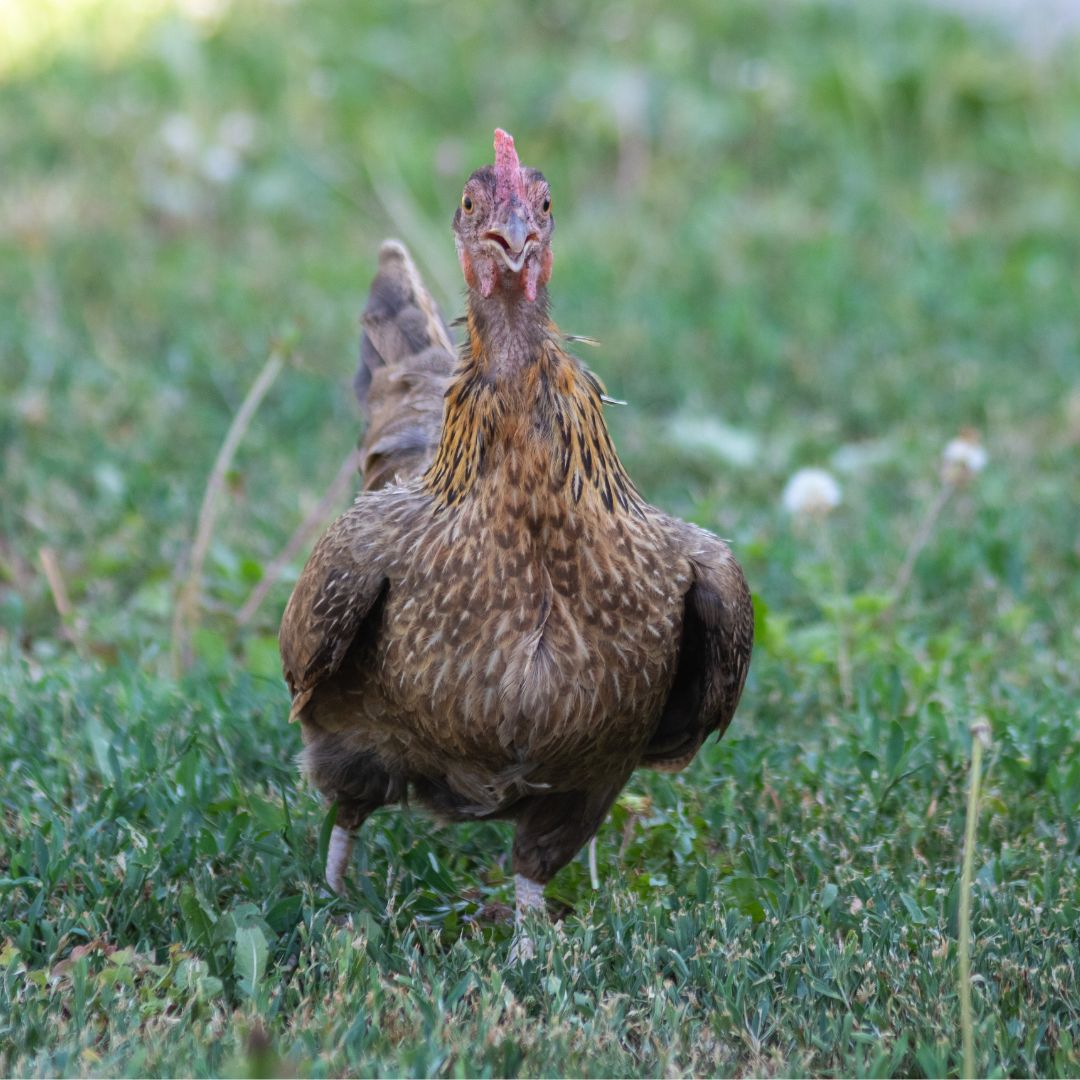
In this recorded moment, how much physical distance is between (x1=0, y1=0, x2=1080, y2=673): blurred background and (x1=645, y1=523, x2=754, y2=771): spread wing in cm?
155

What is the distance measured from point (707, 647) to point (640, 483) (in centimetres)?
273

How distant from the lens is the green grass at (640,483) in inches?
134

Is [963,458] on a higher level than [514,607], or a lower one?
higher

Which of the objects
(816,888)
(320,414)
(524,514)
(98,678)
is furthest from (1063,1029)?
(320,414)

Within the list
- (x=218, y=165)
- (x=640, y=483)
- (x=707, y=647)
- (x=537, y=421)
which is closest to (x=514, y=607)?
(x=537, y=421)

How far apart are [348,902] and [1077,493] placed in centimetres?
356

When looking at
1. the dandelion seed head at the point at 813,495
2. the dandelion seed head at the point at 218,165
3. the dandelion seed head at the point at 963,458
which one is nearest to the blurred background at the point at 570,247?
the dandelion seed head at the point at 218,165

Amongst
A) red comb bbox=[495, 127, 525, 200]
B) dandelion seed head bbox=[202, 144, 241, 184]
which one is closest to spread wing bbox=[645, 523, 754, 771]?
red comb bbox=[495, 127, 525, 200]

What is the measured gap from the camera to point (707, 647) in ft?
12.5

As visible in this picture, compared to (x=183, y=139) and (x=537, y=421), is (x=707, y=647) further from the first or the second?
(x=183, y=139)

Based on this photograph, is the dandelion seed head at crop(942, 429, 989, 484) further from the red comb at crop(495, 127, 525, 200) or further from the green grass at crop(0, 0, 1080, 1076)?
the red comb at crop(495, 127, 525, 200)

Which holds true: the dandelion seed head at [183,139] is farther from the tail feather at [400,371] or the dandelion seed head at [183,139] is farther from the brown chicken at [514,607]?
the brown chicken at [514,607]

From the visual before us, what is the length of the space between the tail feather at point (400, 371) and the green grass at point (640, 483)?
57 cm

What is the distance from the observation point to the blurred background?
241 inches
